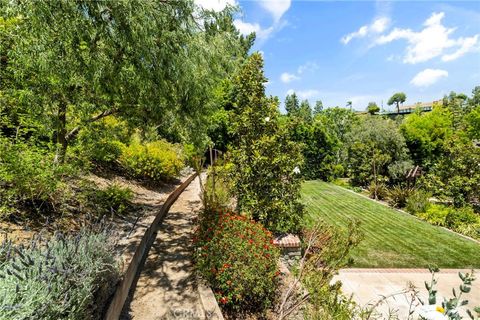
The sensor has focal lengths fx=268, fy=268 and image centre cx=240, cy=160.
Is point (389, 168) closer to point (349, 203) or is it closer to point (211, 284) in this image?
point (349, 203)

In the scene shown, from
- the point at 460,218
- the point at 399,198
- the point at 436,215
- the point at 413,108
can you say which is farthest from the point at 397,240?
the point at 413,108

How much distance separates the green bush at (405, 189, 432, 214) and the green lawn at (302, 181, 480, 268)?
2.15 feet

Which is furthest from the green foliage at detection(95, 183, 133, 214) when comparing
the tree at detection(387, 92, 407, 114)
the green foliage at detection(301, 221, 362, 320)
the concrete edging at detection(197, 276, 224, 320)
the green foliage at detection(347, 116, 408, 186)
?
the tree at detection(387, 92, 407, 114)

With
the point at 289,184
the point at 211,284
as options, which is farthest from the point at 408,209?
the point at 211,284

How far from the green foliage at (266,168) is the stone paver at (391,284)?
1864 millimetres

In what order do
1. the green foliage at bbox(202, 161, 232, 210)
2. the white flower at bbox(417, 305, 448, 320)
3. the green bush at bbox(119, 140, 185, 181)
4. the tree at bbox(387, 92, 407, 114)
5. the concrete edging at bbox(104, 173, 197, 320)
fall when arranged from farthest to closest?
the tree at bbox(387, 92, 407, 114), the green bush at bbox(119, 140, 185, 181), the green foliage at bbox(202, 161, 232, 210), the concrete edging at bbox(104, 173, 197, 320), the white flower at bbox(417, 305, 448, 320)

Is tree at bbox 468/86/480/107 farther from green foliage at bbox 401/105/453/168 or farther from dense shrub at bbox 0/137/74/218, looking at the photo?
dense shrub at bbox 0/137/74/218

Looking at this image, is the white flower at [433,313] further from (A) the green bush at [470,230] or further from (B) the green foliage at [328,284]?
(A) the green bush at [470,230]

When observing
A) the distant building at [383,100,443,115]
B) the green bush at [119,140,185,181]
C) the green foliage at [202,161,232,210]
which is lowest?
the green foliage at [202,161,232,210]

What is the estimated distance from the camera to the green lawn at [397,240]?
7.74 m

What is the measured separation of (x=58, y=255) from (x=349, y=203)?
13710 mm

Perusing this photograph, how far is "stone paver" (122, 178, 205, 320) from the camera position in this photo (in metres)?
3.46

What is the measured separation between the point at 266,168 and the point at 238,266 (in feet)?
9.60

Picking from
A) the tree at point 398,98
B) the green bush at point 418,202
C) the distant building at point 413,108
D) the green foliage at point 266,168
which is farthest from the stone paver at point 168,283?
the tree at point 398,98
